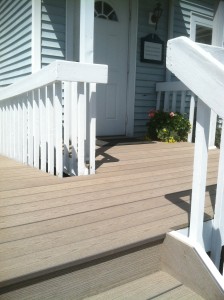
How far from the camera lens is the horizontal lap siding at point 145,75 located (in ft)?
16.3

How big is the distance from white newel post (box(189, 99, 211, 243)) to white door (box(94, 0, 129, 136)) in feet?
11.0

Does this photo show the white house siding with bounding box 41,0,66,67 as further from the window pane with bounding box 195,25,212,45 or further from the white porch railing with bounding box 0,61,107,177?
the window pane with bounding box 195,25,212,45

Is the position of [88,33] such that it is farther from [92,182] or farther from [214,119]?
[214,119]

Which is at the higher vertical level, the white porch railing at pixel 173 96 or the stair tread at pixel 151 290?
Result: the white porch railing at pixel 173 96

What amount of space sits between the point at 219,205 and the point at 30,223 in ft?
3.27

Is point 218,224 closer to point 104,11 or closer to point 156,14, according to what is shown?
point 104,11

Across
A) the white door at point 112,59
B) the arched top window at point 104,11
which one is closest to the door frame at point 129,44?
the white door at point 112,59

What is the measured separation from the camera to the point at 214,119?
160 inches

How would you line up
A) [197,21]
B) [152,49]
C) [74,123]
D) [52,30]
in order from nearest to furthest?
[74,123]
[52,30]
[152,49]
[197,21]

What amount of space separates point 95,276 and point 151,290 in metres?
0.27

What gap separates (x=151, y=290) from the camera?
142cm

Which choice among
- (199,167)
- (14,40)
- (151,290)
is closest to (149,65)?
(14,40)

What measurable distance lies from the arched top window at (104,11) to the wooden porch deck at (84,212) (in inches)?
102

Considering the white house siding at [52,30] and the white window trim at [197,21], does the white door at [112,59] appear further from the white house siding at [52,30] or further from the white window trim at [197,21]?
the white window trim at [197,21]
